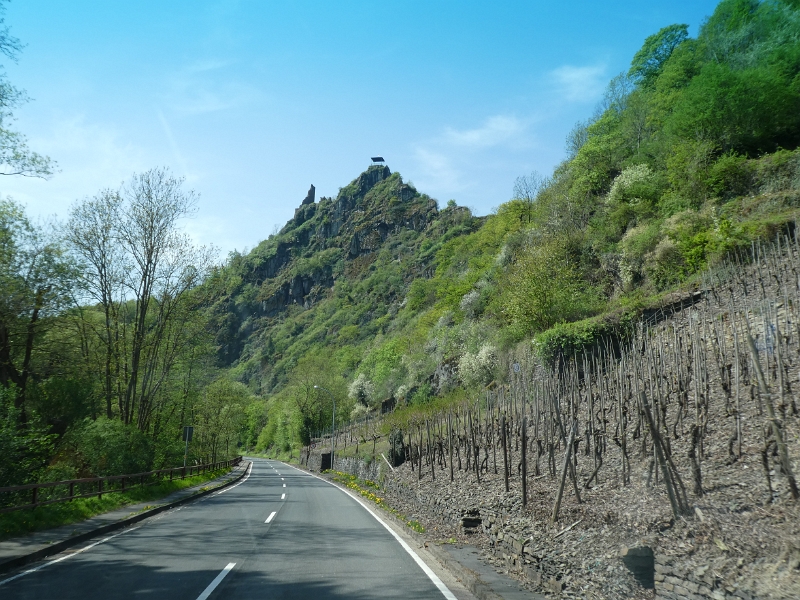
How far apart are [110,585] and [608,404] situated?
1479 centimetres

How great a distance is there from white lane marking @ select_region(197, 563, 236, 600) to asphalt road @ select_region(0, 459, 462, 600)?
0.04 feet

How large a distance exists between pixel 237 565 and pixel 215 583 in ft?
4.41

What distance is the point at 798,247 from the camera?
61.5ft

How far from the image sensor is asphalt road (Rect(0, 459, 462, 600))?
7.65 m

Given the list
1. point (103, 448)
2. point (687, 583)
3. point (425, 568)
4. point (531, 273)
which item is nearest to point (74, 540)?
point (425, 568)

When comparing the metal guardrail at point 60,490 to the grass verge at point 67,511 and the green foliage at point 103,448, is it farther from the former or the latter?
the green foliage at point 103,448

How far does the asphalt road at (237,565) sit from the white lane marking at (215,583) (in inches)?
0.5

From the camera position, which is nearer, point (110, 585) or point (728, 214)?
point (110, 585)

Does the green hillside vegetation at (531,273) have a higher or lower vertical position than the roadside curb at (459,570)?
higher

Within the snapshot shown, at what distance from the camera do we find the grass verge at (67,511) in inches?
480

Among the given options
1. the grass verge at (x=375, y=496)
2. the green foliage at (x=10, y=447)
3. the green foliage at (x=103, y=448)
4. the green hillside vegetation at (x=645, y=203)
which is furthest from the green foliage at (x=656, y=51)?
the green foliage at (x=10, y=447)

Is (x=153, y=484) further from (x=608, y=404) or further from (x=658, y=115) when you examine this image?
(x=658, y=115)

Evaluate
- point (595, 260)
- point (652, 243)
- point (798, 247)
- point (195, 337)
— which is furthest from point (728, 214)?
point (195, 337)

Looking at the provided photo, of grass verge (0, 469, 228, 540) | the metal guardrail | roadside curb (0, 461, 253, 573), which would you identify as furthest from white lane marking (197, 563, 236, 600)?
the metal guardrail
